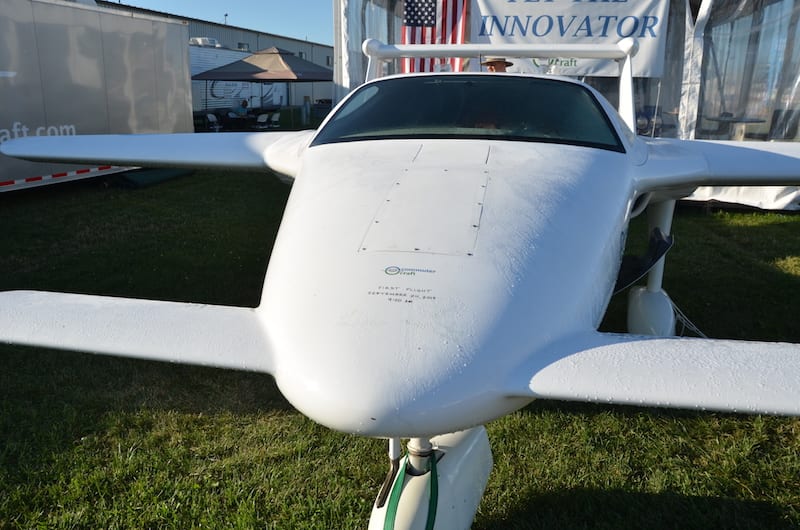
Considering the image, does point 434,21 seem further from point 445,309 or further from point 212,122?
point 212,122

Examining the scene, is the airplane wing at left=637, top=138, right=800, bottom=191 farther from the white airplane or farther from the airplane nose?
the airplane nose

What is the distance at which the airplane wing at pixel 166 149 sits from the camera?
13.4 feet

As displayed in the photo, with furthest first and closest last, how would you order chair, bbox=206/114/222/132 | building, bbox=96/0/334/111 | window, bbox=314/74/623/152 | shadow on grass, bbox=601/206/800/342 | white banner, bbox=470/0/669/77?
building, bbox=96/0/334/111 → chair, bbox=206/114/222/132 → white banner, bbox=470/0/669/77 → shadow on grass, bbox=601/206/800/342 → window, bbox=314/74/623/152

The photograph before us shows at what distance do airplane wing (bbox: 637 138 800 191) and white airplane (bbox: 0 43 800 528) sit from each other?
0.06m

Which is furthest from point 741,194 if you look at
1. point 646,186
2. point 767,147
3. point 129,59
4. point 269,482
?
point 129,59

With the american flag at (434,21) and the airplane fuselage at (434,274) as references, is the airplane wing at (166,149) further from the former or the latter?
the american flag at (434,21)

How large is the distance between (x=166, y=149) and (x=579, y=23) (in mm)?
6538

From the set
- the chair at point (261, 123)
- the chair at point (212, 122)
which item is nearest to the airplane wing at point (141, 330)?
the chair at point (212, 122)

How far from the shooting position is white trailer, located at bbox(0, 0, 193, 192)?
788 centimetres

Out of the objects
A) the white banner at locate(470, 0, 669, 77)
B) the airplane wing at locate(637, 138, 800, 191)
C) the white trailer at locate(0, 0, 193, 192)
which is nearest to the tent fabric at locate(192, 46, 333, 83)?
the white trailer at locate(0, 0, 193, 192)

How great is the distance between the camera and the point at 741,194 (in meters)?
8.16

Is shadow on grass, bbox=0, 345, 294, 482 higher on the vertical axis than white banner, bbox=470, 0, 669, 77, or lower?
lower

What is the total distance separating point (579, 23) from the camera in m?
8.78

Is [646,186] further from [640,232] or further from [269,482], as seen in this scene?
[640,232]
